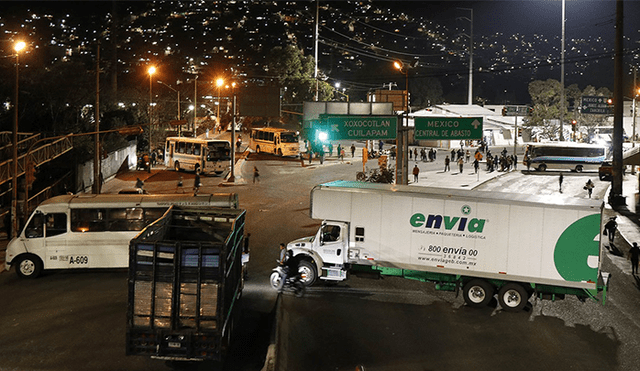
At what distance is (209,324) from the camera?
11539 mm

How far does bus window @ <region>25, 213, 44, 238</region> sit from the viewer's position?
63.9 feet

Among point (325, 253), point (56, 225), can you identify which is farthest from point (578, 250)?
point (56, 225)

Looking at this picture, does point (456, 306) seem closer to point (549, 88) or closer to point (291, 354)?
point (291, 354)

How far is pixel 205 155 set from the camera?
47.6m

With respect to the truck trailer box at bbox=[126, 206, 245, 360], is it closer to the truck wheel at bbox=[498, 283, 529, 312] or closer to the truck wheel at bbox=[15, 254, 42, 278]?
the truck wheel at bbox=[498, 283, 529, 312]

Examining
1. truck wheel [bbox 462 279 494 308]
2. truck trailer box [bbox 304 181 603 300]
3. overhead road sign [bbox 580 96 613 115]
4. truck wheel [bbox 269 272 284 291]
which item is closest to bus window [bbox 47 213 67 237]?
truck wheel [bbox 269 272 284 291]

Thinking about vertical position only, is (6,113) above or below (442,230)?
above

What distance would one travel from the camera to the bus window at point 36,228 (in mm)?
19484

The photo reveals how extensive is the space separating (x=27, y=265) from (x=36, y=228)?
123 centimetres

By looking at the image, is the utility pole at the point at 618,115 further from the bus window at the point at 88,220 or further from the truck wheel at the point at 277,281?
the bus window at the point at 88,220

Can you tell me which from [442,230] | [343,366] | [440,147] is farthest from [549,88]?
[343,366]

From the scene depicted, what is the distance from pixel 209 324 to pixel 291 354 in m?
A: 2.42

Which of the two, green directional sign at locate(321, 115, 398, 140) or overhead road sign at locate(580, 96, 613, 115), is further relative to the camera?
overhead road sign at locate(580, 96, 613, 115)

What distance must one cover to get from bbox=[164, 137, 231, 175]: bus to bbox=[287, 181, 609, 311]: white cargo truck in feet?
98.5
